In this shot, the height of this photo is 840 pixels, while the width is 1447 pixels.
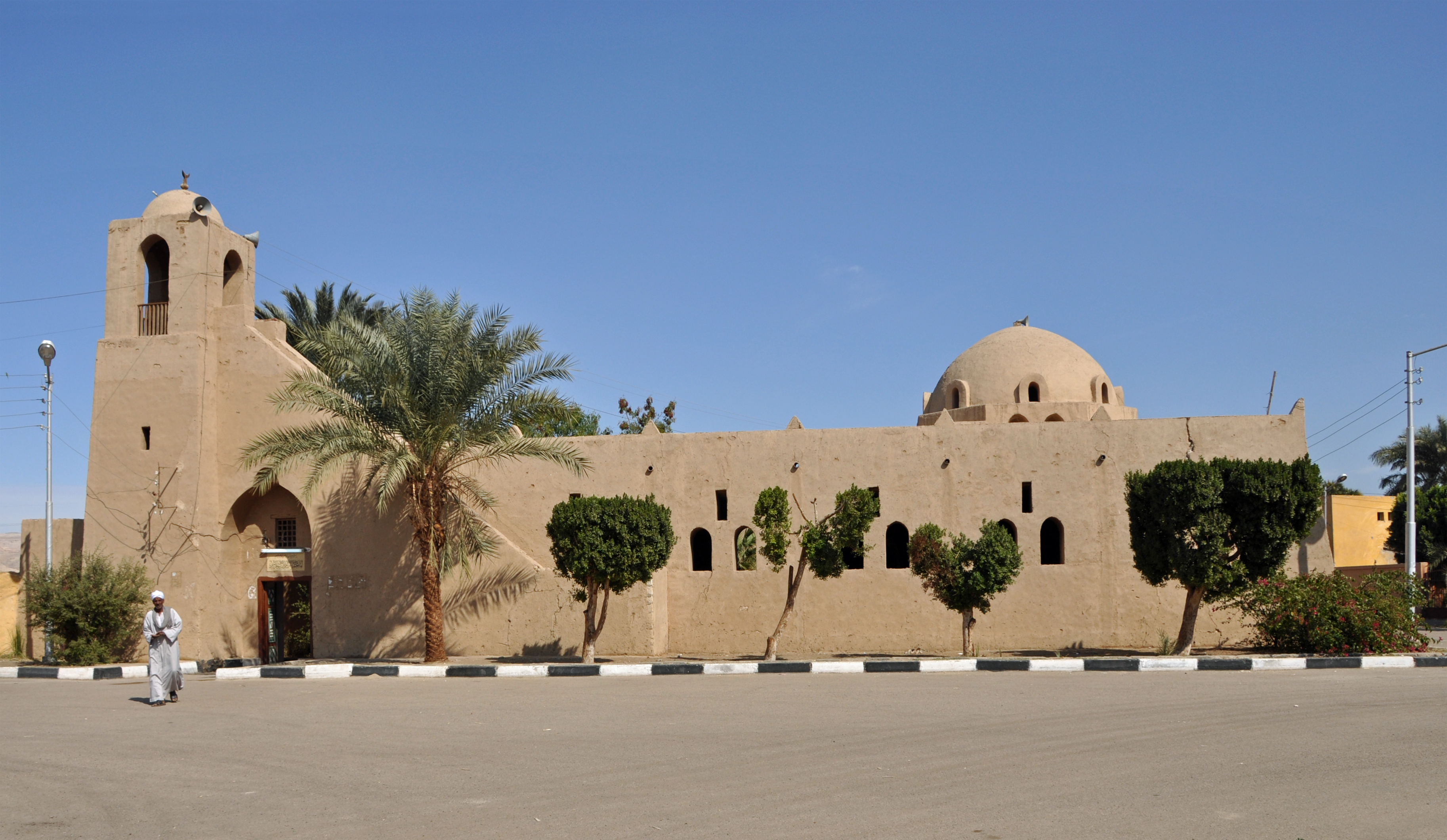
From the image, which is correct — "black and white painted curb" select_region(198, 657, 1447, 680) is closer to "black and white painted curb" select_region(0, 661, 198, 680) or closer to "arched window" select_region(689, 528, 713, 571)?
"black and white painted curb" select_region(0, 661, 198, 680)

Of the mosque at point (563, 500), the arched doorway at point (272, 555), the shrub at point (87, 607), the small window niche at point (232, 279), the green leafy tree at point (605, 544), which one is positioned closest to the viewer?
the green leafy tree at point (605, 544)

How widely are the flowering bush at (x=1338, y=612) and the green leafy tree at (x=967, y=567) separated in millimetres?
3576

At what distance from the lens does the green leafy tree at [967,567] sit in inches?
659

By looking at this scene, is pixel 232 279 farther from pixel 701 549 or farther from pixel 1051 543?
pixel 1051 543

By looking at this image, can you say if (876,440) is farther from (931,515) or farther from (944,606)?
(944,606)

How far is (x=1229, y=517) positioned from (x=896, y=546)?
620 centimetres

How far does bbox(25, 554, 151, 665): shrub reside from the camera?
18.3m

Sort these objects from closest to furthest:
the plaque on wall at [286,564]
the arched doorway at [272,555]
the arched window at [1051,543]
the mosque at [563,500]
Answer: the mosque at [563,500], the arched window at [1051,543], the arched doorway at [272,555], the plaque on wall at [286,564]

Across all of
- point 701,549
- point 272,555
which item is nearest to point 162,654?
point 272,555

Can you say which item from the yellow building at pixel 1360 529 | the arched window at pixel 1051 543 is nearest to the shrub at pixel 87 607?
the arched window at pixel 1051 543

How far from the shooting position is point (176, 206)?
68.2 ft

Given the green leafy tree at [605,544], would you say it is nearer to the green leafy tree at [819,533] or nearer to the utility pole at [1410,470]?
the green leafy tree at [819,533]

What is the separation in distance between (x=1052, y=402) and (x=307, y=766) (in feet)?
65.2

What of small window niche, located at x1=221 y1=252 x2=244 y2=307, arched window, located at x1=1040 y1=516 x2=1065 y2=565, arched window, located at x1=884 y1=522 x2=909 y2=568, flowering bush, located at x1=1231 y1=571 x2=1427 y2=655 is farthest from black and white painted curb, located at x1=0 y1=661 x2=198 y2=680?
flowering bush, located at x1=1231 y1=571 x2=1427 y2=655
